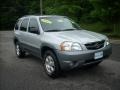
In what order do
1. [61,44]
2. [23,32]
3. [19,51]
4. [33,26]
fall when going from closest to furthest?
[61,44]
[33,26]
[23,32]
[19,51]

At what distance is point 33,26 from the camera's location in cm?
748

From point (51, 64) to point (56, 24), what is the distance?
1.53m

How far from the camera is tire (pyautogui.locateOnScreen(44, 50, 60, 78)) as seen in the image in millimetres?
6129

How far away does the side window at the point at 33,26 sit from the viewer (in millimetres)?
7107

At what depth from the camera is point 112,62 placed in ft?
26.3

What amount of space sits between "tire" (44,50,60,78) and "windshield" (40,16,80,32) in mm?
893

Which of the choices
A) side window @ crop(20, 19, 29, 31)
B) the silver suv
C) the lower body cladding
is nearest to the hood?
the silver suv

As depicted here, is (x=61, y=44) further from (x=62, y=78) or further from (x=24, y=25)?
(x=24, y=25)

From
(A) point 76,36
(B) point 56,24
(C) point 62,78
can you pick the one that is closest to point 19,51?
(B) point 56,24

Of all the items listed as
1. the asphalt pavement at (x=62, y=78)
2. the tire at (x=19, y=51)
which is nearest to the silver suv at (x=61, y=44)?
the asphalt pavement at (x=62, y=78)

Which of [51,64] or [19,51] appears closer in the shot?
[51,64]

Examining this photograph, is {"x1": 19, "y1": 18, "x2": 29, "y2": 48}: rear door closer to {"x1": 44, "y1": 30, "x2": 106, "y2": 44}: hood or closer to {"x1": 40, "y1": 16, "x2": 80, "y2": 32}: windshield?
{"x1": 40, "y1": 16, "x2": 80, "y2": 32}: windshield

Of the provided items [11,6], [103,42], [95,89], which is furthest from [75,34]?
[11,6]

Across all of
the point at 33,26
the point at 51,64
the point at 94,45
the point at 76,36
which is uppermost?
the point at 33,26
